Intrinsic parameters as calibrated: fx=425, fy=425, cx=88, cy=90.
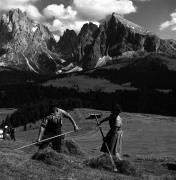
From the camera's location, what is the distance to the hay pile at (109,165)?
59.8 ft

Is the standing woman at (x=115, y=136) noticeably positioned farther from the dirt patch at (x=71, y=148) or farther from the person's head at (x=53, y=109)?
the dirt patch at (x=71, y=148)

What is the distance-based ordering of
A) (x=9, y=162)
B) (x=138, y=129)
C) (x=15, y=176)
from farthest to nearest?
(x=138, y=129)
(x=9, y=162)
(x=15, y=176)

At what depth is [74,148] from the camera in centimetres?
3166

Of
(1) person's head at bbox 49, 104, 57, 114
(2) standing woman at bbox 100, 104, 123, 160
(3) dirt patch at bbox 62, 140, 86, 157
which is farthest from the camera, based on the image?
(3) dirt patch at bbox 62, 140, 86, 157

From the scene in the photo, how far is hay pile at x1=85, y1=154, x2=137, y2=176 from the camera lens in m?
18.2

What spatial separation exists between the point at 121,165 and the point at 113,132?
2.96 meters

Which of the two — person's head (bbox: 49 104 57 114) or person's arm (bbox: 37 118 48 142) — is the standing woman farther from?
person's arm (bbox: 37 118 48 142)

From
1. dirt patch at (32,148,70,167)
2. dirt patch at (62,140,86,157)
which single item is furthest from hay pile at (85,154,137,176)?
dirt patch at (62,140,86,157)

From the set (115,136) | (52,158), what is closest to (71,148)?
(115,136)

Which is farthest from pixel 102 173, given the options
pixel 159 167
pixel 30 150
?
pixel 30 150

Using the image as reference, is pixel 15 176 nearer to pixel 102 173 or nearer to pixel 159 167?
pixel 102 173

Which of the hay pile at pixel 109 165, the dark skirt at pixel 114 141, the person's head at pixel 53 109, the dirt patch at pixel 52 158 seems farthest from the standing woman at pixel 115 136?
the dirt patch at pixel 52 158

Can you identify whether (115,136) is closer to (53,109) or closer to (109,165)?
(109,165)

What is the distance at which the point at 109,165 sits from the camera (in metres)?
18.6
